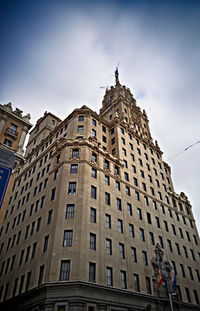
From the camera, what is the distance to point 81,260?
31.2 meters

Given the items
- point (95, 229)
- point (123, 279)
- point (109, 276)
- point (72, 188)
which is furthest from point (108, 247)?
point (72, 188)

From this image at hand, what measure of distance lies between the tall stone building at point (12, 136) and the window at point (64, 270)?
1164 centimetres

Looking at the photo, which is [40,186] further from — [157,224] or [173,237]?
[173,237]

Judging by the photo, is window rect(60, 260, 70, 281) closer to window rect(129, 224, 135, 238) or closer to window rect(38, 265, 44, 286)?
window rect(38, 265, 44, 286)

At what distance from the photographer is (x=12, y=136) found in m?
33.7

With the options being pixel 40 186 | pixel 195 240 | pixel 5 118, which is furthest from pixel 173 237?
pixel 5 118

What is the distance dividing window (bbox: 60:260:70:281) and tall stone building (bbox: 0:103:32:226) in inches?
458

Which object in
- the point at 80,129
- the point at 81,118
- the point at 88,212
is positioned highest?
the point at 81,118

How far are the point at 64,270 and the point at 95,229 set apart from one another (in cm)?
719

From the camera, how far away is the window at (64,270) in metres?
30.2

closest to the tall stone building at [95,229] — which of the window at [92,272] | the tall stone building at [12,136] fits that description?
the window at [92,272]

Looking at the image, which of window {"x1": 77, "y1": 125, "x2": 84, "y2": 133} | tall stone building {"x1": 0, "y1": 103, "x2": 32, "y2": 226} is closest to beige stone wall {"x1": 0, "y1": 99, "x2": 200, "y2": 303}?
window {"x1": 77, "y1": 125, "x2": 84, "y2": 133}

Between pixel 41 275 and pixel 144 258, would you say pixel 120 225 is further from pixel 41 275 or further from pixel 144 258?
pixel 41 275

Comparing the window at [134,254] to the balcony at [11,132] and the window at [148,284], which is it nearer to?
the window at [148,284]
